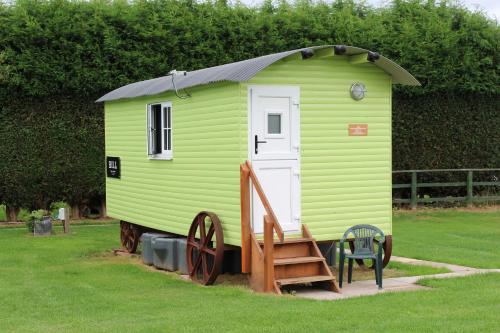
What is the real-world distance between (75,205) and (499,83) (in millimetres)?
10919

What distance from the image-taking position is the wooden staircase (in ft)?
32.8

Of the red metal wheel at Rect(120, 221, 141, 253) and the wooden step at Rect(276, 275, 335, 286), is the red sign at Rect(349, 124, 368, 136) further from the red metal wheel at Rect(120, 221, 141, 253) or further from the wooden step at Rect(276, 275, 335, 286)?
the red metal wheel at Rect(120, 221, 141, 253)

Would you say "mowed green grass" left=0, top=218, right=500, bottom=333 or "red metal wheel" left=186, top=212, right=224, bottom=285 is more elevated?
"red metal wheel" left=186, top=212, right=224, bottom=285

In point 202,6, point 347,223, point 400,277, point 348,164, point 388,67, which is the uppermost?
point 202,6

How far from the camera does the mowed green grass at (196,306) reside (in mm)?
7875

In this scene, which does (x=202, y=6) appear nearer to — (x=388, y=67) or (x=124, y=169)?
(x=124, y=169)

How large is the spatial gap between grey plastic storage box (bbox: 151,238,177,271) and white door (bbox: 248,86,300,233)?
6.92 feet

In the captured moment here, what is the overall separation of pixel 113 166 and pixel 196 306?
256 inches

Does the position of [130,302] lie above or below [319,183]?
below

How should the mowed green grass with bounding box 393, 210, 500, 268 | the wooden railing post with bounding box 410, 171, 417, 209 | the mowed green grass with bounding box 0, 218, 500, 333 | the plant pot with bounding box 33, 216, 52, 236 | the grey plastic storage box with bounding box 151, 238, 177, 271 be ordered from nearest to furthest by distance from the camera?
the mowed green grass with bounding box 0, 218, 500, 333 < the grey plastic storage box with bounding box 151, 238, 177, 271 < the mowed green grass with bounding box 393, 210, 500, 268 < the plant pot with bounding box 33, 216, 52, 236 < the wooden railing post with bounding box 410, 171, 417, 209

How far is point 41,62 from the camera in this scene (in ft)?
58.0

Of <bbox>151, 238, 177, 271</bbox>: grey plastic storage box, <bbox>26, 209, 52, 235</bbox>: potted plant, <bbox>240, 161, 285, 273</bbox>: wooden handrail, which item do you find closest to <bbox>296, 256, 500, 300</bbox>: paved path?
<bbox>240, 161, 285, 273</bbox>: wooden handrail

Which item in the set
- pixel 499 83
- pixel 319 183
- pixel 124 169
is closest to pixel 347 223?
pixel 319 183

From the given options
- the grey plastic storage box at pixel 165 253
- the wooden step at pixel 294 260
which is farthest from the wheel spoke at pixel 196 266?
the wooden step at pixel 294 260
